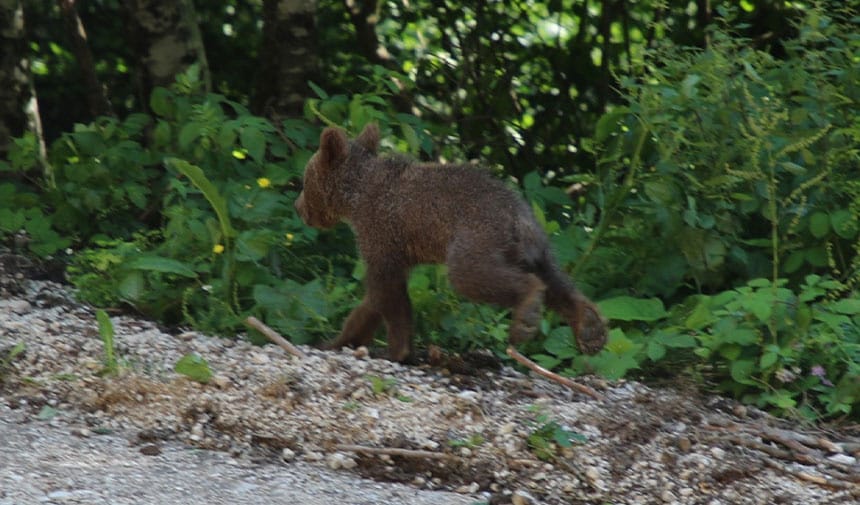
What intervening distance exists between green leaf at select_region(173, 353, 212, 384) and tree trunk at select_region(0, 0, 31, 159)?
3.98 m

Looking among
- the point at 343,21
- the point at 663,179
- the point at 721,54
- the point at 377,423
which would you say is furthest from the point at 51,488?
the point at 343,21

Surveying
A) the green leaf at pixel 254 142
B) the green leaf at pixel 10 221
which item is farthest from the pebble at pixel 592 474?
the green leaf at pixel 10 221

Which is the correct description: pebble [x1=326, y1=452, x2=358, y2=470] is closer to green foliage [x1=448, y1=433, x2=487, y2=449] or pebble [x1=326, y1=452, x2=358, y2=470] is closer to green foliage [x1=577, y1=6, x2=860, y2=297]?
green foliage [x1=448, y1=433, x2=487, y2=449]

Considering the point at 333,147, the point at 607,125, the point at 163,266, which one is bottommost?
the point at 163,266

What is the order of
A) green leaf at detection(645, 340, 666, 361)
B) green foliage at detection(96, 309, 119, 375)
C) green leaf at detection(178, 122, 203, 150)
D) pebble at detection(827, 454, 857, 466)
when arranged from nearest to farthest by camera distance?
pebble at detection(827, 454, 857, 466) → green foliage at detection(96, 309, 119, 375) → green leaf at detection(645, 340, 666, 361) → green leaf at detection(178, 122, 203, 150)

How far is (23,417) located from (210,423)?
761mm

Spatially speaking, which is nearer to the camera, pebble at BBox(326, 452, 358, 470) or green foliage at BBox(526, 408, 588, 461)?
pebble at BBox(326, 452, 358, 470)

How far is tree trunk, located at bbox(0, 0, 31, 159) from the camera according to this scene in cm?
914

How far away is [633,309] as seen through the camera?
670 centimetres

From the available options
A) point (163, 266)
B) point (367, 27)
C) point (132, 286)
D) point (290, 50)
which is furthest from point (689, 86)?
point (367, 27)

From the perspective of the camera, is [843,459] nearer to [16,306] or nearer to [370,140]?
[370,140]

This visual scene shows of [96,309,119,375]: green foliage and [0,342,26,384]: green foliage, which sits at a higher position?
[96,309,119,375]: green foliage

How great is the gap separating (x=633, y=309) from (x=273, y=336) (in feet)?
5.87

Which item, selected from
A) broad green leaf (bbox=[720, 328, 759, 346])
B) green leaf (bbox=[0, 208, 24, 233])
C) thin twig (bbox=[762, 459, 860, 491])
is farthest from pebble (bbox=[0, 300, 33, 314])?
thin twig (bbox=[762, 459, 860, 491])
